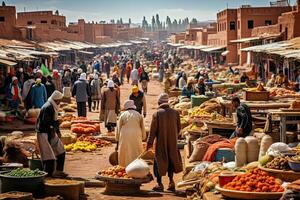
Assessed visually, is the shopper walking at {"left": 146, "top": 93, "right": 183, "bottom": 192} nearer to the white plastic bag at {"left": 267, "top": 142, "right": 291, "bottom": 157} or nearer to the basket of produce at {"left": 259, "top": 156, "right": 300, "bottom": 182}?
the white plastic bag at {"left": 267, "top": 142, "right": 291, "bottom": 157}

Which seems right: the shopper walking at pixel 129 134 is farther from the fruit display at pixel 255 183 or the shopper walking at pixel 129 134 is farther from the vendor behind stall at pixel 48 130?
the fruit display at pixel 255 183

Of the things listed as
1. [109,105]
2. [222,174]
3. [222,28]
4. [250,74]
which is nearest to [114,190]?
[222,174]

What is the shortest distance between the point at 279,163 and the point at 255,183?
2.57 feet

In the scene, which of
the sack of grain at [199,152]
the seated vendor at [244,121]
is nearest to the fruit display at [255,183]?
the seated vendor at [244,121]

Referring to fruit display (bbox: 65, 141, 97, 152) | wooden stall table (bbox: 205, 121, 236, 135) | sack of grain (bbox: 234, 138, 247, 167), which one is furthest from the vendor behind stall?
fruit display (bbox: 65, 141, 97, 152)

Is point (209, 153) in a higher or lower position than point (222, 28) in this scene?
lower

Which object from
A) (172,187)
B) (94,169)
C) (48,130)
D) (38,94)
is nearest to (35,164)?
(48,130)

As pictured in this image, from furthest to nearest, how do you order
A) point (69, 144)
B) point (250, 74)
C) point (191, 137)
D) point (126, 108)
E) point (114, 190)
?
point (250, 74)
point (69, 144)
point (191, 137)
point (126, 108)
point (114, 190)

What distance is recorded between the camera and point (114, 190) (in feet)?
34.7

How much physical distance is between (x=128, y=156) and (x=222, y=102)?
493 centimetres

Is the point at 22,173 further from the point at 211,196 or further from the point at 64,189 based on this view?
the point at 211,196

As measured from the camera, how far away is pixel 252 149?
10.4 m

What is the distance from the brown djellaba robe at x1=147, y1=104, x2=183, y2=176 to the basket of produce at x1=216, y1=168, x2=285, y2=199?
2077mm

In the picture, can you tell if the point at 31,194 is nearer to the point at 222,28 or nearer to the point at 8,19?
the point at 8,19
